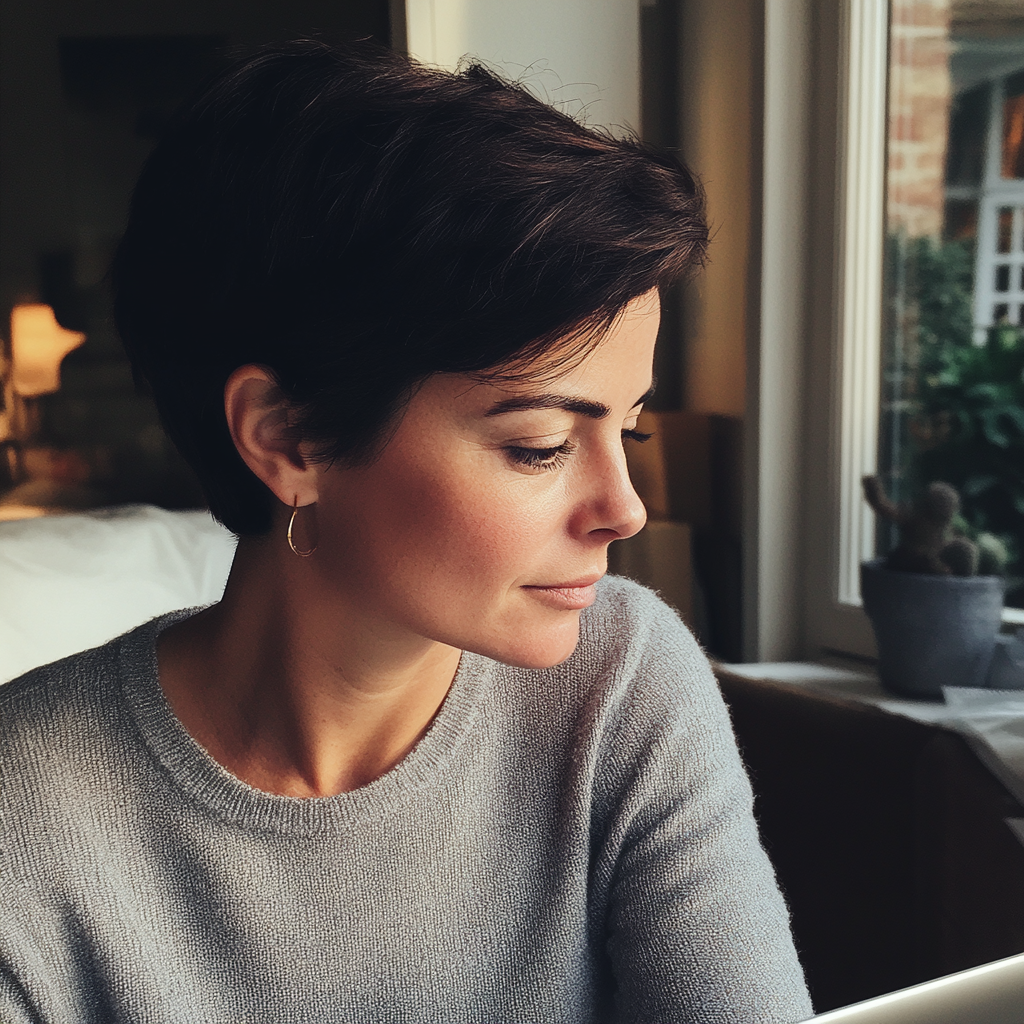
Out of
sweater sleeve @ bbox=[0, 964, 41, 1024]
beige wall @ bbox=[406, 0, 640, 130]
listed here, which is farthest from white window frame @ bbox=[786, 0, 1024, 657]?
sweater sleeve @ bbox=[0, 964, 41, 1024]

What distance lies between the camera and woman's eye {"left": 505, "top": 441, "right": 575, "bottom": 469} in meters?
0.50

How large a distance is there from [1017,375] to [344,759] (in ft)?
3.11

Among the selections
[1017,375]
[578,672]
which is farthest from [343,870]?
[1017,375]

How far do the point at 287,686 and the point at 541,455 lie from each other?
0.24 meters

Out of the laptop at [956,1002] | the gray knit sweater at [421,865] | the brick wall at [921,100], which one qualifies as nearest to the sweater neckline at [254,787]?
the gray knit sweater at [421,865]

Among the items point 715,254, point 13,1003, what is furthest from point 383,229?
point 715,254

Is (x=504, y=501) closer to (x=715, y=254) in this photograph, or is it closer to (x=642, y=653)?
(x=642, y=653)

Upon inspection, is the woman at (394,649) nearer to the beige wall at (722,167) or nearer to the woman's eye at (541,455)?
the woman's eye at (541,455)

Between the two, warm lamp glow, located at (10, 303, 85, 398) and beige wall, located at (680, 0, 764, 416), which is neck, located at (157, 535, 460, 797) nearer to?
beige wall, located at (680, 0, 764, 416)

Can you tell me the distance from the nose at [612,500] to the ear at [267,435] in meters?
0.16

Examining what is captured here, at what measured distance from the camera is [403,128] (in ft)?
1.54

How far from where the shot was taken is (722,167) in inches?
47.9

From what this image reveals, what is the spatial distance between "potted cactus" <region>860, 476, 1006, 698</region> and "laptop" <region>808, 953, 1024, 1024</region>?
2.93 ft

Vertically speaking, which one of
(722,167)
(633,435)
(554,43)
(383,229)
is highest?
(554,43)
